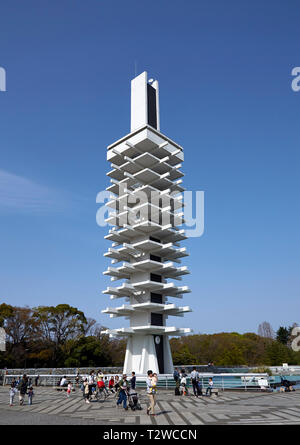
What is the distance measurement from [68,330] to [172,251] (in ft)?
83.0

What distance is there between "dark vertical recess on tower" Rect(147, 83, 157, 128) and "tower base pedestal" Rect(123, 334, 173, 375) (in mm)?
27598

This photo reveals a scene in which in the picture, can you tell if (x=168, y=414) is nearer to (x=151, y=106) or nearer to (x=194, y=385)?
(x=194, y=385)

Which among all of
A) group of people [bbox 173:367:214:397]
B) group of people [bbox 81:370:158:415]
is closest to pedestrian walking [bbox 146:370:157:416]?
group of people [bbox 81:370:158:415]

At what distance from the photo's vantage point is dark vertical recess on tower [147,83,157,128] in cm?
4662

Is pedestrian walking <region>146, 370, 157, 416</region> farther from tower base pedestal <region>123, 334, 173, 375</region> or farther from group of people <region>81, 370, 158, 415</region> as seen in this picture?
tower base pedestal <region>123, 334, 173, 375</region>

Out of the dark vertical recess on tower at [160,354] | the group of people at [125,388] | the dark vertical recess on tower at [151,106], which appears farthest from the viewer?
the dark vertical recess on tower at [151,106]

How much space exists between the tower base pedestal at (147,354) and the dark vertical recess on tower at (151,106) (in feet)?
90.5

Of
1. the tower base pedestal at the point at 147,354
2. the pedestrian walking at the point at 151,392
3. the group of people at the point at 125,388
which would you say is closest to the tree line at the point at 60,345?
the tower base pedestal at the point at 147,354

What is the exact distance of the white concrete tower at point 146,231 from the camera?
3878 cm

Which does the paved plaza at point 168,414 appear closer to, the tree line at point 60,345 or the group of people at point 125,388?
the group of people at point 125,388

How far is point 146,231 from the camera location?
136 ft

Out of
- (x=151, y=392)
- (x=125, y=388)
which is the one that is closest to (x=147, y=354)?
(x=125, y=388)

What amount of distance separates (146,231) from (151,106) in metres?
18.2
